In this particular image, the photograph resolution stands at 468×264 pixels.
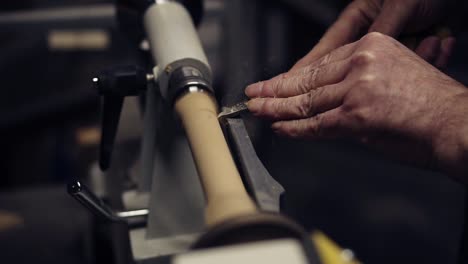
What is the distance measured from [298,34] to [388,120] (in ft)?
4.28

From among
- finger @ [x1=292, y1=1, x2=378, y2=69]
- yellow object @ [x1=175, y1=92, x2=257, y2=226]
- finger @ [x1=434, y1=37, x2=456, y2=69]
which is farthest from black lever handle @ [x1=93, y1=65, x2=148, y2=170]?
finger @ [x1=434, y1=37, x2=456, y2=69]

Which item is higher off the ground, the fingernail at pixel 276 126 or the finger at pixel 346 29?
the finger at pixel 346 29

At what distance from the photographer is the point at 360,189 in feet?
5.86

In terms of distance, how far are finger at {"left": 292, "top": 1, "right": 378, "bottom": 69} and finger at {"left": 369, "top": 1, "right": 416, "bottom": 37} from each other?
0.04 m

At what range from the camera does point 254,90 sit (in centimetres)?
58

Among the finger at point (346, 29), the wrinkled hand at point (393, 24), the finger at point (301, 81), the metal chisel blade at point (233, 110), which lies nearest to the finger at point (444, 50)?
the wrinkled hand at point (393, 24)

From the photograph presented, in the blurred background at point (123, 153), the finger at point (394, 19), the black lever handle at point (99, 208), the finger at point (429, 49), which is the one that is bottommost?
the blurred background at point (123, 153)

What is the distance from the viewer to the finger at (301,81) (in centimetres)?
58

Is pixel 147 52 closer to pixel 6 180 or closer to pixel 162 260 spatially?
pixel 162 260

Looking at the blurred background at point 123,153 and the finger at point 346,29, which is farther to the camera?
the blurred background at point 123,153

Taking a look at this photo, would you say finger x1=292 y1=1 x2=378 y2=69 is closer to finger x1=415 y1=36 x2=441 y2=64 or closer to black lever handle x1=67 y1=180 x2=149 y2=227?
finger x1=415 y1=36 x2=441 y2=64

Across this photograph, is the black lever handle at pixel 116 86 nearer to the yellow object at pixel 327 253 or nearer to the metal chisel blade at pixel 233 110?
the metal chisel blade at pixel 233 110

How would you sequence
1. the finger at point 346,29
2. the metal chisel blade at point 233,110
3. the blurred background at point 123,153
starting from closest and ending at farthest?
the metal chisel blade at point 233,110 → the finger at point 346,29 → the blurred background at point 123,153

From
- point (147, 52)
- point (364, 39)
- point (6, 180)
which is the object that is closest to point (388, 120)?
point (364, 39)
